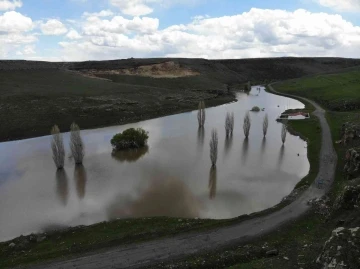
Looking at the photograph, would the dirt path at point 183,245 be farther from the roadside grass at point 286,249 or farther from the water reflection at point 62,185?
the water reflection at point 62,185

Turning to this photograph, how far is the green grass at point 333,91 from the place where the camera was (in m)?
90.9

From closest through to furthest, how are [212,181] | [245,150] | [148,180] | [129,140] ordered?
[212,181] → [148,180] → [245,150] → [129,140]

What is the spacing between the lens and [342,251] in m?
19.0

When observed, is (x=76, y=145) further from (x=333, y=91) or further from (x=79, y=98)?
(x=333, y=91)

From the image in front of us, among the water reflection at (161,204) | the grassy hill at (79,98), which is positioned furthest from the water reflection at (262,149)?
the grassy hill at (79,98)

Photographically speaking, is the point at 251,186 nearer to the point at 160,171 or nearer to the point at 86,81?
the point at 160,171

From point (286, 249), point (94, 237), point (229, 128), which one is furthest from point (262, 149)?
point (94, 237)

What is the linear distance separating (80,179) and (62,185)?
8.62 feet

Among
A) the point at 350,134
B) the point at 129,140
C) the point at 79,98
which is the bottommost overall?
the point at 129,140

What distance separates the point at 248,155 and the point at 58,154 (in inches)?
1172

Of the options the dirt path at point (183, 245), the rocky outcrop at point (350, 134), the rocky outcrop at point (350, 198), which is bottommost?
the dirt path at point (183, 245)

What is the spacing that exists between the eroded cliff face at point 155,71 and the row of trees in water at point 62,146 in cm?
10719

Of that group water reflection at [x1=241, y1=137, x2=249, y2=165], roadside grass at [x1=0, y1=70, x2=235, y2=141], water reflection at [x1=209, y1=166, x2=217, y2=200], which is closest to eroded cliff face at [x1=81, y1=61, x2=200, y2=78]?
roadside grass at [x1=0, y1=70, x2=235, y2=141]

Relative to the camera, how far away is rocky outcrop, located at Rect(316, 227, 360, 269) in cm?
1839
